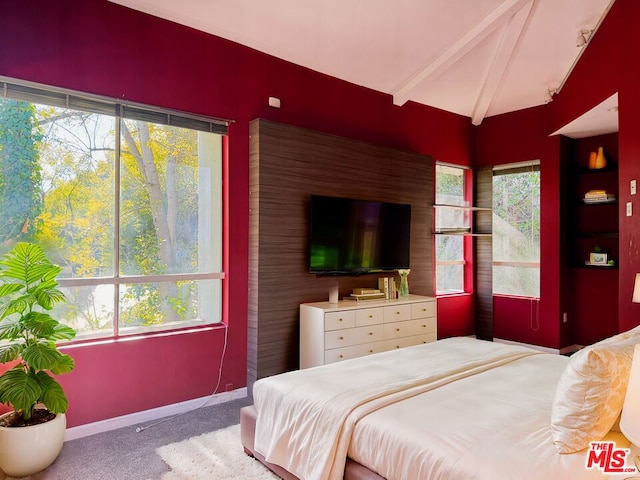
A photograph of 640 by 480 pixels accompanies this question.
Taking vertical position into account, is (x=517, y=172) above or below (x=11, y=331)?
above

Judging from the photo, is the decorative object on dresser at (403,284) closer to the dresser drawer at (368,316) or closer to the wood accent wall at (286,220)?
the wood accent wall at (286,220)

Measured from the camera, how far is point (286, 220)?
3887 millimetres

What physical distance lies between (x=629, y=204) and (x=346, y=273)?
2.39 m

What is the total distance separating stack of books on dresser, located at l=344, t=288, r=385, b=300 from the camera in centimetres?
426

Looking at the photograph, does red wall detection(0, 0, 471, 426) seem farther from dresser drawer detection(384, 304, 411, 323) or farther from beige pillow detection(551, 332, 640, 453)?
beige pillow detection(551, 332, 640, 453)

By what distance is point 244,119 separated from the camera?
3.78m

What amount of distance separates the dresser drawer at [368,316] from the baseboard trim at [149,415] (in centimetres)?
117

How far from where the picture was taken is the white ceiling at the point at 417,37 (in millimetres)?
3465

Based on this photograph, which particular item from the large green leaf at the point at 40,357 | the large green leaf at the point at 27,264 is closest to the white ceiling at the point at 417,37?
the large green leaf at the point at 27,264

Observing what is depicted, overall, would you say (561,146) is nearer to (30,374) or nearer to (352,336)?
(352,336)

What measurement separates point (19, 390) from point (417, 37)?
4.12 metres

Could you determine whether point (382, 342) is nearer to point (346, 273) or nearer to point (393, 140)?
point (346, 273)

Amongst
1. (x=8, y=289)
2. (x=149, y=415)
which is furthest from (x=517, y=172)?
(x=8, y=289)

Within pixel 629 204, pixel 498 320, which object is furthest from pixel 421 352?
pixel 498 320
